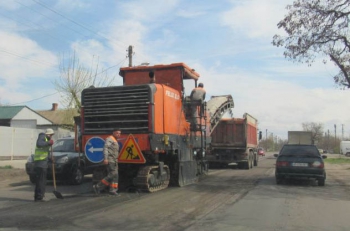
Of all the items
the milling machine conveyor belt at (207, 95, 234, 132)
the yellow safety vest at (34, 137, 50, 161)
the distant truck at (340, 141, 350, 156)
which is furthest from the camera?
the distant truck at (340, 141, 350, 156)

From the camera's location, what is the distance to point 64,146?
1488cm

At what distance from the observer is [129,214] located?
26.1ft

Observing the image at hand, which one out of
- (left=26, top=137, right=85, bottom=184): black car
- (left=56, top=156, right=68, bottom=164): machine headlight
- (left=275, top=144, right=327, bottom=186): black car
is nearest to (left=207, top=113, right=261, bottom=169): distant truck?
(left=275, top=144, right=327, bottom=186): black car

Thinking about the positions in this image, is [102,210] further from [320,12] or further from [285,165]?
[320,12]

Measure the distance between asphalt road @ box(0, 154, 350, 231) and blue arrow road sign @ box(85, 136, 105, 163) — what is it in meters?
1.02

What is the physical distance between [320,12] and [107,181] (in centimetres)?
1119

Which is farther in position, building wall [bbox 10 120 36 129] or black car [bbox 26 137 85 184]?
building wall [bbox 10 120 36 129]

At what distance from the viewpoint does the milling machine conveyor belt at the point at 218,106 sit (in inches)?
715

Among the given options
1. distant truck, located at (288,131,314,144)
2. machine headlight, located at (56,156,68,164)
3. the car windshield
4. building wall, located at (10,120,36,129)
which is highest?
building wall, located at (10,120,36,129)

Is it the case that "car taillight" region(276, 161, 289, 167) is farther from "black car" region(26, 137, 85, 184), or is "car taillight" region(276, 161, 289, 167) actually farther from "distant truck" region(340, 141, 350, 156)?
"distant truck" region(340, 141, 350, 156)

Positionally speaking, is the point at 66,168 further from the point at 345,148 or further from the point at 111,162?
the point at 345,148

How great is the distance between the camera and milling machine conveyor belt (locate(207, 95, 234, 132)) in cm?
1817

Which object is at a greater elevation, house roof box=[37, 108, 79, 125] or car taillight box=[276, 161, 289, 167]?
house roof box=[37, 108, 79, 125]

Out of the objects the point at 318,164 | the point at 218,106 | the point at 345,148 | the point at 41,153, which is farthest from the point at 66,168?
the point at 345,148
